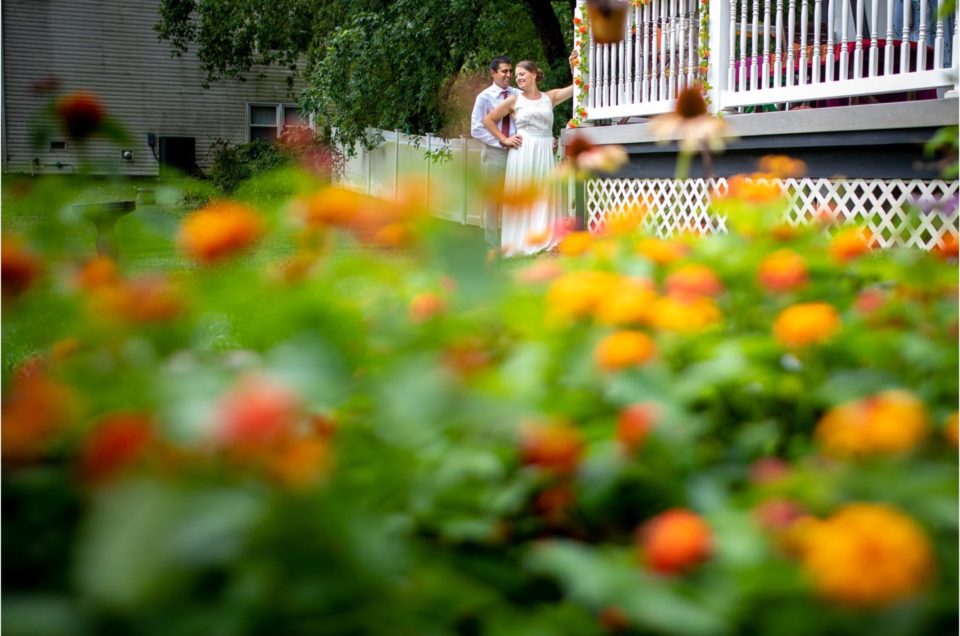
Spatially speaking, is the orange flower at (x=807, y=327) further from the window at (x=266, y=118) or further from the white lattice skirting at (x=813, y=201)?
the window at (x=266, y=118)

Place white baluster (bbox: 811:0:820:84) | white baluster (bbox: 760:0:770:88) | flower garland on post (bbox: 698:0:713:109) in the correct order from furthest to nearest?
flower garland on post (bbox: 698:0:713:109), white baluster (bbox: 760:0:770:88), white baluster (bbox: 811:0:820:84)

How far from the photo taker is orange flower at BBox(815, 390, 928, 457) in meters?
0.83

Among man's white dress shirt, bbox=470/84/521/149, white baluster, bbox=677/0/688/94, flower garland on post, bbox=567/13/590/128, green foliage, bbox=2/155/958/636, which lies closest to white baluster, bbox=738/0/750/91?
white baluster, bbox=677/0/688/94

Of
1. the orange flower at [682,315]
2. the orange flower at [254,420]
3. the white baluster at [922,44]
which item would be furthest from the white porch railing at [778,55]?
the orange flower at [254,420]

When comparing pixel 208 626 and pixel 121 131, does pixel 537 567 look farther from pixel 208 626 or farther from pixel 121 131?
pixel 121 131

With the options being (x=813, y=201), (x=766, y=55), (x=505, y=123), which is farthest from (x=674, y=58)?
(x=505, y=123)

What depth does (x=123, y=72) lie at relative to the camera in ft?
84.6

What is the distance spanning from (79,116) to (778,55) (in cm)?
700

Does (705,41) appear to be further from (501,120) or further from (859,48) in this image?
(501,120)

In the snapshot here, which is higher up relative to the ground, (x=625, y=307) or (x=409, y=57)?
(x=409, y=57)

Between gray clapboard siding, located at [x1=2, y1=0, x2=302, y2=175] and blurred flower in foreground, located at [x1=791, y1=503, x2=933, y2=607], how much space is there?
81.2ft

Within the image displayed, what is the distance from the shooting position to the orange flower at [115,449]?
2.28ft

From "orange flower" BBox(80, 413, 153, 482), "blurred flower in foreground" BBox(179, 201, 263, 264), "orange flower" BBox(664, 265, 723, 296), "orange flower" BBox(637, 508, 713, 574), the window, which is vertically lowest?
"orange flower" BBox(637, 508, 713, 574)

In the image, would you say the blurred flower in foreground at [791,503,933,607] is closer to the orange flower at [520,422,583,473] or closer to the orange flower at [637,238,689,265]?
the orange flower at [520,422,583,473]
